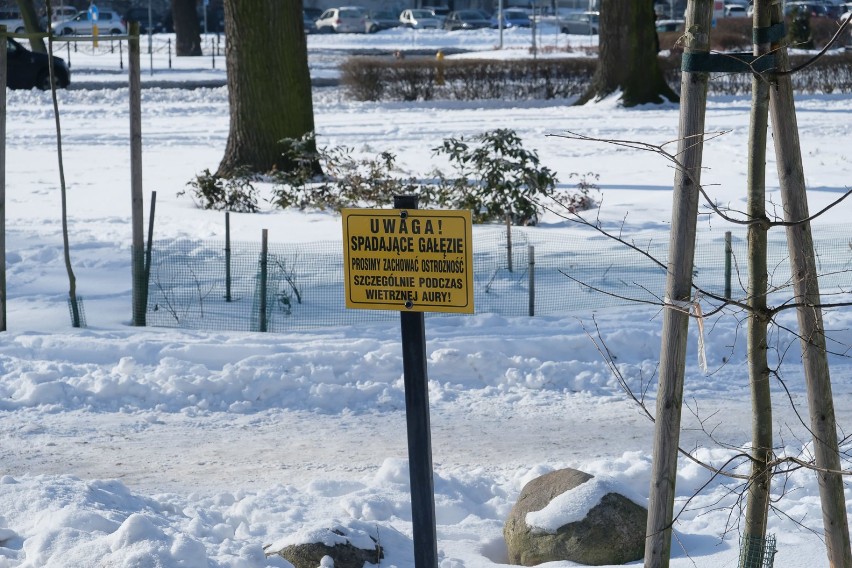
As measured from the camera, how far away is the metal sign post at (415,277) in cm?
367

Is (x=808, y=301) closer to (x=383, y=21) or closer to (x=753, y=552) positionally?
(x=753, y=552)

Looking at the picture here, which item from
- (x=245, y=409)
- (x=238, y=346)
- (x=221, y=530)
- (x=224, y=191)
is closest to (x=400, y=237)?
(x=221, y=530)

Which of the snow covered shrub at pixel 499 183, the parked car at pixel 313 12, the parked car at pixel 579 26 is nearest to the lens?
the snow covered shrub at pixel 499 183

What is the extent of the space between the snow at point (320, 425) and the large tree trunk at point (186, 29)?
34.4 meters

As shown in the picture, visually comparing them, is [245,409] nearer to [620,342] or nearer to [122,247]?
[620,342]

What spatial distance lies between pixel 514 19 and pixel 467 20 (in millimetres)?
2684

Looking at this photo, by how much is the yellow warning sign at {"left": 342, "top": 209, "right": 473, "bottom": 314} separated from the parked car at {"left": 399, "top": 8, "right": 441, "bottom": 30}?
5893 cm

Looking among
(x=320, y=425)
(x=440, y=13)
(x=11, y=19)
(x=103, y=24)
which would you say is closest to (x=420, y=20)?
(x=440, y=13)

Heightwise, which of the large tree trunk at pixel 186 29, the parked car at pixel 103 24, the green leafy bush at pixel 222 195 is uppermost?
the parked car at pixel 103 24

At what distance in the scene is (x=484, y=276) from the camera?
10648 millimetres

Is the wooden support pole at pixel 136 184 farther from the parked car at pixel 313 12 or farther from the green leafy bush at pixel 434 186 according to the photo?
the parked car at pixel 313 12

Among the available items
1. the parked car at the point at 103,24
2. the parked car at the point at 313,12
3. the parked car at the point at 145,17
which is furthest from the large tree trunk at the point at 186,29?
the parked car at the point at 313,12

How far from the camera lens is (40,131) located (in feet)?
74.1

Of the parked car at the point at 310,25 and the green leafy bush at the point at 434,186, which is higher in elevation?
the parked car at the point at 310,25
